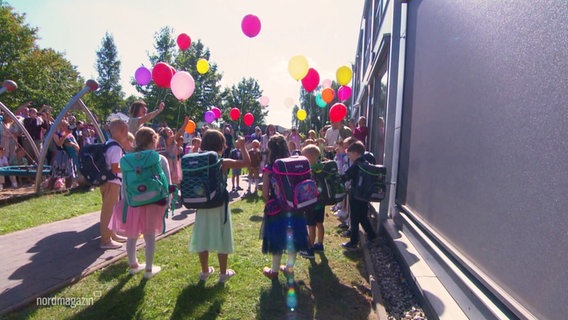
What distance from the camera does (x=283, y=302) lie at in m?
3.54

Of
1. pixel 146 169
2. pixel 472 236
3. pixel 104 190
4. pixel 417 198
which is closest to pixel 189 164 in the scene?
pixel 146 169

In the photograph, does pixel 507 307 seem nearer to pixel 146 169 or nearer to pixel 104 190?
pixel 146 169

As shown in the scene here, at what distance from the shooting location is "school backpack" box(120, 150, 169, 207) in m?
3.65

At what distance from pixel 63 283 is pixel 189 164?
6.26 feet

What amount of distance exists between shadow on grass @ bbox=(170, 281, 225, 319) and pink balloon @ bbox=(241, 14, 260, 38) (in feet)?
19.9

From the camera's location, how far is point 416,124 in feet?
16.5

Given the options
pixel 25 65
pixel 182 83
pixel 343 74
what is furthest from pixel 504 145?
pixel 25 65

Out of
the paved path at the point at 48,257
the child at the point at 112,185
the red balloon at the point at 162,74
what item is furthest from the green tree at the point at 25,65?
→ the child at the point at 112,185

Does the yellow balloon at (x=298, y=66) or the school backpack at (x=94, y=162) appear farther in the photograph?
the yellow balloon at (x=298, y=66)

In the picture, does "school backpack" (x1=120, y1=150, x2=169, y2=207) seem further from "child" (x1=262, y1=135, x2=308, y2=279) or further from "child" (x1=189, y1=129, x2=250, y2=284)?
"child" (x1=262, y1=135, x2=308, y2=279)

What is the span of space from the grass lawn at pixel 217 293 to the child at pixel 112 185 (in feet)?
1.80

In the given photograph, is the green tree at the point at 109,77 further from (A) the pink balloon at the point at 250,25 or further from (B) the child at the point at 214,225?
(B) the child at the point at 214,225

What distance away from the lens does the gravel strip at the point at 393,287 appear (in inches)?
133

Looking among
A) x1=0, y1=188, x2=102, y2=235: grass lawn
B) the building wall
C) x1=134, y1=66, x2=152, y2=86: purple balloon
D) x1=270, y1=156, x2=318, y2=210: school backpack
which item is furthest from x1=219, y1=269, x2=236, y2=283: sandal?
x1=134, y1=66, x2=152, y2=86: purple balloon
